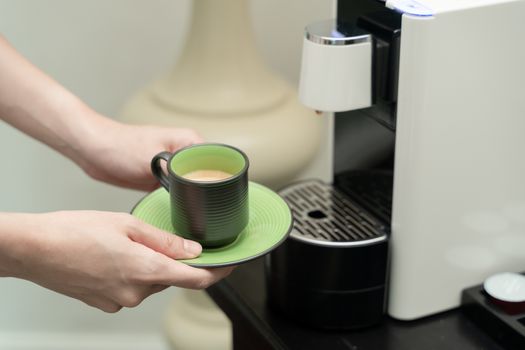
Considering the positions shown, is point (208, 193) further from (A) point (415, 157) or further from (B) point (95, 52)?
(B) point (95, 52)

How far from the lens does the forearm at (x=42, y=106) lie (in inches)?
42.1

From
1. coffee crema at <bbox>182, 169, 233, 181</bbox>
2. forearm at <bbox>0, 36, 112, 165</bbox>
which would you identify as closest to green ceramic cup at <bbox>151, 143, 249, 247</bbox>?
coffee crema at <bbox>182, 169, 233, 181</bbox>

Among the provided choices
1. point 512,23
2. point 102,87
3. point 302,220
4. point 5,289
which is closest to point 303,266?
point 302,220

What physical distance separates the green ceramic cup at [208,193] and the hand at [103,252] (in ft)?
0.08

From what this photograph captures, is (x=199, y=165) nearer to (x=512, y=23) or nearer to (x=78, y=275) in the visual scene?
(x=78, y=275)

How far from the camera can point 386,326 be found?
3.12 feet

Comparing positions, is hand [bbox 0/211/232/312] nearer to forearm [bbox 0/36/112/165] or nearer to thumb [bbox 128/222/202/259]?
thumb [bbox 128/222/202/259]

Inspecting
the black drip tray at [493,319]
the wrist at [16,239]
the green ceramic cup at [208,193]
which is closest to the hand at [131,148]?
the green ceramic cup at [208,193]

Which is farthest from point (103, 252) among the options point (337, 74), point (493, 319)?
point (493, 319)

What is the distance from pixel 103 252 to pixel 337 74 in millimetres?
314

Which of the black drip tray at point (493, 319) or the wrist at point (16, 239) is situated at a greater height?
the wrist at point (16, 239)

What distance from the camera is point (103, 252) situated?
80 centimetres

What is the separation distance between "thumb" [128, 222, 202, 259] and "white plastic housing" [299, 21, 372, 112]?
0.22 m

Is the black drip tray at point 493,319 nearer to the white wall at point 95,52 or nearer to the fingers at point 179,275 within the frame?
the fingers at point 179,275
